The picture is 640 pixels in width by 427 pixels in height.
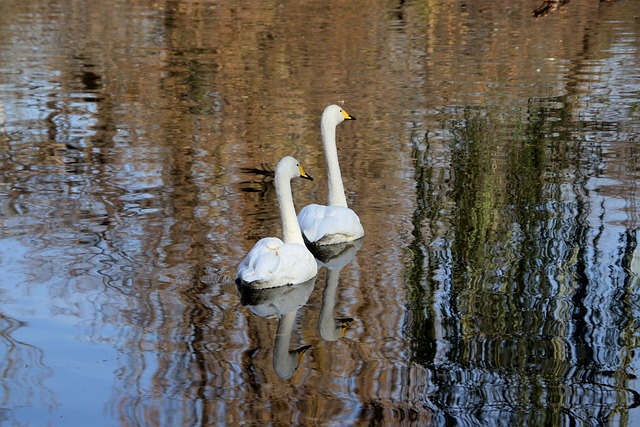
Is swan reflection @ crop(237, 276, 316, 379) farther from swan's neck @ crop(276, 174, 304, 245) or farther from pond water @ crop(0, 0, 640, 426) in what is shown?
swan's neck @ crop(276, 174, 304, 245)

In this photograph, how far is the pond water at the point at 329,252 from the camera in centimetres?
556

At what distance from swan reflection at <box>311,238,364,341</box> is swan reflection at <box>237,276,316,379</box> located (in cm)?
15

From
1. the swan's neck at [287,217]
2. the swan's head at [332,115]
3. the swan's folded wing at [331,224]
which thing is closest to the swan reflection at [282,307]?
the swan's neck at [287,217]

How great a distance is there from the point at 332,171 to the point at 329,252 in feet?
3.25

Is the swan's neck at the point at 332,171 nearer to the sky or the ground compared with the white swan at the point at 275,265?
nearer to the sky

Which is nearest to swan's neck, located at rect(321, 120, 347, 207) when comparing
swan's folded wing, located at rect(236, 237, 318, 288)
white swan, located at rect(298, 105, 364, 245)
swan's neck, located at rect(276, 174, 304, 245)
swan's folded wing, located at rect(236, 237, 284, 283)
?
white swan, located at rect(298, 105, 364, 245)

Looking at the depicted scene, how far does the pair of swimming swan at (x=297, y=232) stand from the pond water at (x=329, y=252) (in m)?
0.15

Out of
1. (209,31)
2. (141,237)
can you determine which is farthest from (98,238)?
(209,31)

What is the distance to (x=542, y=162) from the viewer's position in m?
11.1

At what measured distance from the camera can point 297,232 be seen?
307 inches

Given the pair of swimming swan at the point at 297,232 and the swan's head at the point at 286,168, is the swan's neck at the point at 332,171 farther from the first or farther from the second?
the swan's head at the point at 286,168

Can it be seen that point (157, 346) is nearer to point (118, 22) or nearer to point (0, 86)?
point (0, 86)

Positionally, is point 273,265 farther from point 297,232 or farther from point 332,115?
point 332,115

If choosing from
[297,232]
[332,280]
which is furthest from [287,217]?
[332,280]
